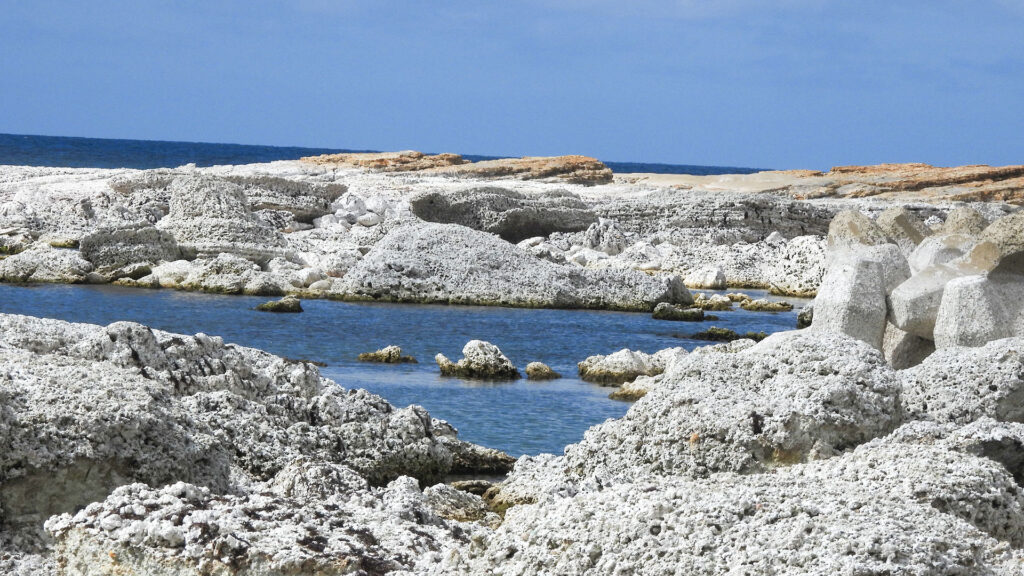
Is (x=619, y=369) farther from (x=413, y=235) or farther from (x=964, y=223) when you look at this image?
(x=413, y=235)

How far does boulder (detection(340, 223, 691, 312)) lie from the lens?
23.2 m

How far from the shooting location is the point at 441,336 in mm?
18109

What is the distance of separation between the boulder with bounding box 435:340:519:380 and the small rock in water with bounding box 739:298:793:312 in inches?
420

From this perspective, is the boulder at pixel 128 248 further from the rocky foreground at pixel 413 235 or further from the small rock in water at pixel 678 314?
the small rock in water at pixel 678 314

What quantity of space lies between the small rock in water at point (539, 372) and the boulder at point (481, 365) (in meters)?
0.16

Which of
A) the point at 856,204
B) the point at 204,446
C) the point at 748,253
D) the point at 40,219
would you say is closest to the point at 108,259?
the point at 40,219

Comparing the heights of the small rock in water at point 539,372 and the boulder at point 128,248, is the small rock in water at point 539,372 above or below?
below

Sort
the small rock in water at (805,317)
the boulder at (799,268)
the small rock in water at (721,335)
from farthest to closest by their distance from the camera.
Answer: the boulder at (799,268) < the small rock in water at (805,317) < the small rock in water at (721,335)

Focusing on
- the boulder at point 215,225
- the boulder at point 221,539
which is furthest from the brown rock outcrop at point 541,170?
the boulder at point 221,539

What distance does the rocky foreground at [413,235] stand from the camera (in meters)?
23.7

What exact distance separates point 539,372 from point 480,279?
931cm

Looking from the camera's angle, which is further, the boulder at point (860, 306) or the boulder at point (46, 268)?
the boulder at point (46, 268)

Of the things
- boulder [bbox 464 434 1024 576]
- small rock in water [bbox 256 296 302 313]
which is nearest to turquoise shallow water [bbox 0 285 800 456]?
small rock in water [bbox 256 296 302 313]

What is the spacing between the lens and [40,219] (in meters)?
30.8
